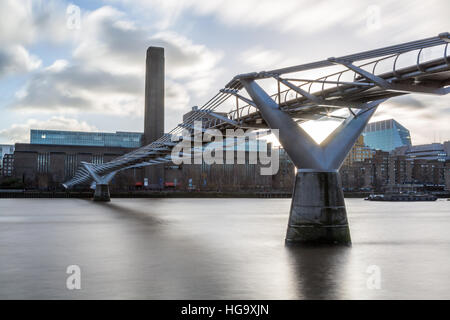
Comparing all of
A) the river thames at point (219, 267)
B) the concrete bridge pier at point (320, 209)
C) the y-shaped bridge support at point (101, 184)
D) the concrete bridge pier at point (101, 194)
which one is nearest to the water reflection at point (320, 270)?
the river thames at point (219, 267)

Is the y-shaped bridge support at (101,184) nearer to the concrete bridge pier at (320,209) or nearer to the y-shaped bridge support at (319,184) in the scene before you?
the y-shaped bridge support at (319,184)

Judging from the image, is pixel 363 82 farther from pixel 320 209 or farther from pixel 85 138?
pixel 85 138

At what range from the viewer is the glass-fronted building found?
156 metres

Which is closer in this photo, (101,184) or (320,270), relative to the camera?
(320,270)

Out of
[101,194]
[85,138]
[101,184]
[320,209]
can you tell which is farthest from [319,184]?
[85,138]

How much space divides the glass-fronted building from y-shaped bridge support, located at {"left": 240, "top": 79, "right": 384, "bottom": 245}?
5849 inches

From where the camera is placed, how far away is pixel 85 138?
16125cm

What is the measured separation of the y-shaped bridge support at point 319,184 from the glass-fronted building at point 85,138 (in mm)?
148567

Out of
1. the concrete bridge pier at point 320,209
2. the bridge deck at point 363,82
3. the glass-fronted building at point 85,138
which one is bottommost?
the concrete bridge pier at point 320,209

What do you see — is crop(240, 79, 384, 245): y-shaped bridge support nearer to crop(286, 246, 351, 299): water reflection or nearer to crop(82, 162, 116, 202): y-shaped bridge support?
crop(286, 246, 351, 299): water reflection

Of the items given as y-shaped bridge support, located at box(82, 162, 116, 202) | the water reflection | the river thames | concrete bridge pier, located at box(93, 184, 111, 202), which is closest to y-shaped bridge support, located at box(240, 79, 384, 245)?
the water reflection

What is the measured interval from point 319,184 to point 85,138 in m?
153

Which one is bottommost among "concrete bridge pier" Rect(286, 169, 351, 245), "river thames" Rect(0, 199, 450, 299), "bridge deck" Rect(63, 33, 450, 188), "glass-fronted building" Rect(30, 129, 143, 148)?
"river thames" Rect(0, 199, 450, 299)

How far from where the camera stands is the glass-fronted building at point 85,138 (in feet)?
513
